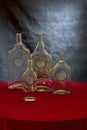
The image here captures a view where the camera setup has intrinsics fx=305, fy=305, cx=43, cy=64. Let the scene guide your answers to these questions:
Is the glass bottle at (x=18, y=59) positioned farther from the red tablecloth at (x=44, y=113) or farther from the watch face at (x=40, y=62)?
the red tablecloth at (x=44, y=113)

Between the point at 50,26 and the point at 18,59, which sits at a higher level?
the point at 50,26

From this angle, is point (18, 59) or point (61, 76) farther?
point (18, 59)

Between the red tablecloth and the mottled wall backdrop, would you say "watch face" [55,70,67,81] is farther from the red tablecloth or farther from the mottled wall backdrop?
the mottled wall backdrop

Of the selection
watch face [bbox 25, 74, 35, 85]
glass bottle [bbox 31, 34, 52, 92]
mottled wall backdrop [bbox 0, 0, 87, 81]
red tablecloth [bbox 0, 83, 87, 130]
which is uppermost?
mottled wall backdrop [bbox 0, 0, 87, 81]

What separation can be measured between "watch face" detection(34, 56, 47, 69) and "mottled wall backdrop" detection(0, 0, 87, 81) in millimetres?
1453

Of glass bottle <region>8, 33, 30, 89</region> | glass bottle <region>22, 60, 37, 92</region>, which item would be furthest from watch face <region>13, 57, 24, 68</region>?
glass bottle <region>22, 60, 37, 92</region>

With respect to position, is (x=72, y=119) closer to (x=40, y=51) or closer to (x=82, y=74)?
(x=40, y=51)

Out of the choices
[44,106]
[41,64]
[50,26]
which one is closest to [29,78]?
[41,64]

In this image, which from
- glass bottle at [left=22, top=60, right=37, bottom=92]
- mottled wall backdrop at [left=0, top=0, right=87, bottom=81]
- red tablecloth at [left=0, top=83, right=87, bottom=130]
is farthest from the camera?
mottled wall backdrop at [left=0, top=0, right=87, bottom=81]

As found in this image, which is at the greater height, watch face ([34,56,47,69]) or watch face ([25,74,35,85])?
watch face ([34,56,47,69])

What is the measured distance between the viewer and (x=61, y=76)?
6.31 ft

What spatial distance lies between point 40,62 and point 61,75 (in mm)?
182

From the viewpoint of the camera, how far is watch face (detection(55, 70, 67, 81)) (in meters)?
1.91

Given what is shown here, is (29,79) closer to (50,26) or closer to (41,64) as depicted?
(41,64)
